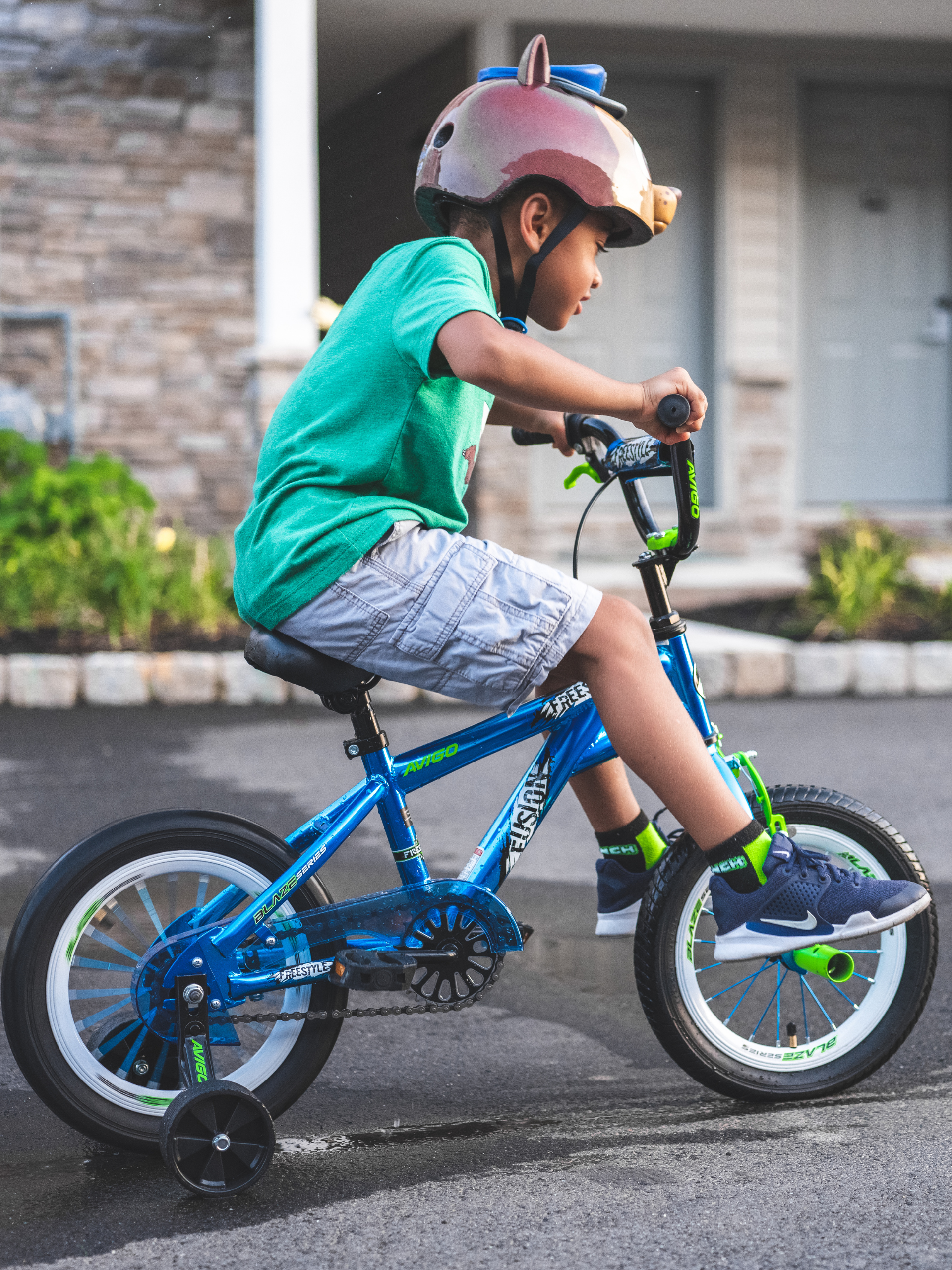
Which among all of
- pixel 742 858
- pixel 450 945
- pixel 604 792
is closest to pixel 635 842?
pixel 604 792

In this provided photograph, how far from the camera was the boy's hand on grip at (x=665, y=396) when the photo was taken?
7.78 feet

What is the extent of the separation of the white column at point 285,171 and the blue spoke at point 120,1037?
6207mm

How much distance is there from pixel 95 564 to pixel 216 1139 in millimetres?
5548

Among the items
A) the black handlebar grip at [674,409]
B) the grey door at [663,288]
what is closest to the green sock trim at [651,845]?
the black handlebar grip at [674,409]

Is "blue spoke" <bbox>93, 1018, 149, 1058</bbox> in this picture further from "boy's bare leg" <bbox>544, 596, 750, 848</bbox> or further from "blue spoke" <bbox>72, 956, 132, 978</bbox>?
"boy's bare leg" <bbox>544, 596, 750, 848</bbox>

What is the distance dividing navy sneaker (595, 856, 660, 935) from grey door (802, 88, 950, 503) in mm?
8157

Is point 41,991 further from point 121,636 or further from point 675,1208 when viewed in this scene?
point 121,636

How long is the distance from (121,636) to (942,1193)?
221 inches

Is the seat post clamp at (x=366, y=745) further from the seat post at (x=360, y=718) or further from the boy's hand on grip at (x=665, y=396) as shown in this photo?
the boy's hand on grip at (x=665, y=396)

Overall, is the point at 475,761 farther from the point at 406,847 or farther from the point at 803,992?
the point at 803,992

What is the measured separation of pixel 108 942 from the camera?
262 centimetres

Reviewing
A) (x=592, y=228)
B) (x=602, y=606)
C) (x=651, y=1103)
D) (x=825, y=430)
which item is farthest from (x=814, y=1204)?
(x=825, y=430)

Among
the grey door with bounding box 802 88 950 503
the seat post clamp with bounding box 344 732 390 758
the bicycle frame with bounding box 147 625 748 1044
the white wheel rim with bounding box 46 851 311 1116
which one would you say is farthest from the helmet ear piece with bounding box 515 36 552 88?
the grey door with bounding box 802 88 950 503

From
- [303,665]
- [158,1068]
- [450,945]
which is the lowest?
[158,1068]
